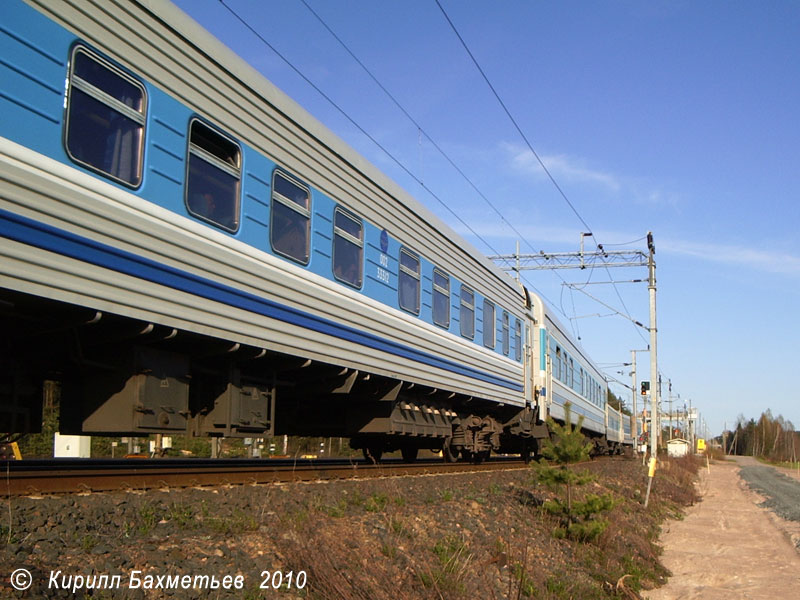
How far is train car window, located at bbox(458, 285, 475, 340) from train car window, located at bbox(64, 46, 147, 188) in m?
7.49

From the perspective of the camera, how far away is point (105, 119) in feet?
19.7

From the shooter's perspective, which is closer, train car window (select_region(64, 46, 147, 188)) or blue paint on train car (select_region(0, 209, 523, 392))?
blue paint on train car (select_region(0, 209, 523, 392))

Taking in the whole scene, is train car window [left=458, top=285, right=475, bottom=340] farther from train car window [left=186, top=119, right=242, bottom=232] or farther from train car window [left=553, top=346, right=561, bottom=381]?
train car window [left=553, top=346, right=561, bottom=381]

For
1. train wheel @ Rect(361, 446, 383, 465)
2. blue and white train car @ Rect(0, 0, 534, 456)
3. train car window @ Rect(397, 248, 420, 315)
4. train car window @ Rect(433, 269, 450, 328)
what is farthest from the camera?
train wheel @ Rect(361, 446, 383, 465)

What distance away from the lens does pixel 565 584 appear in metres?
7.38

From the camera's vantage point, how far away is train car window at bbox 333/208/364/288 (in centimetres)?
918

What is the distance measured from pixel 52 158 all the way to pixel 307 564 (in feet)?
9.89

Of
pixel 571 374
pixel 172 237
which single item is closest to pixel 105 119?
pixel 172 237

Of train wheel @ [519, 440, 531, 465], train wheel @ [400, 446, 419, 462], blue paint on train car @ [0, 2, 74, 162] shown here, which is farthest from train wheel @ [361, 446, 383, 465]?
blue paint on train car @ [0, 2, 74, 162]

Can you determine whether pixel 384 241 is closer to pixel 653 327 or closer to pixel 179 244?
pixel 179 244

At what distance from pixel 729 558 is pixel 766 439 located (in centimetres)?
12134

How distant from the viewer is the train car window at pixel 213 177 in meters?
6.91

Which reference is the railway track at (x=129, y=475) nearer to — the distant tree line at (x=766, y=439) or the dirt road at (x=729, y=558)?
the dirt road at (x=729, y=558)

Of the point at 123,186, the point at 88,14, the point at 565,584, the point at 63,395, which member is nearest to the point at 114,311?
the point at 123,186
